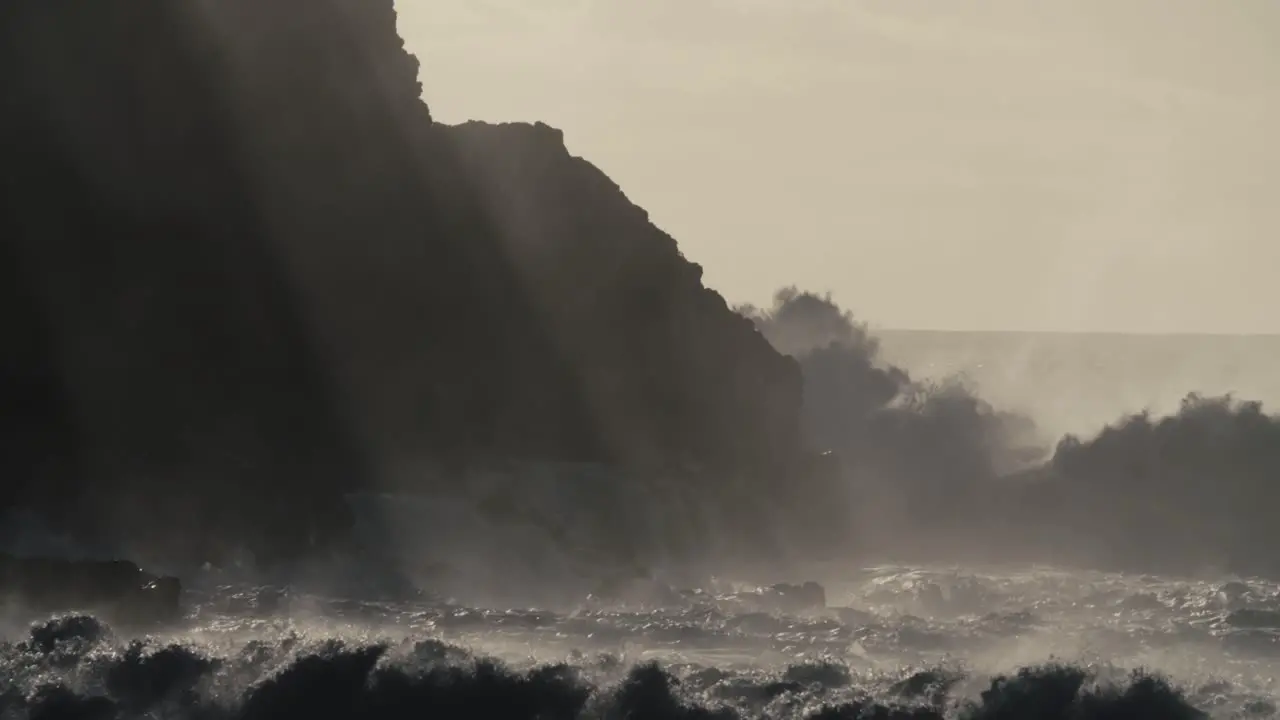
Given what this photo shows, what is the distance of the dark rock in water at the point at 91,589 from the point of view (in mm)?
21750

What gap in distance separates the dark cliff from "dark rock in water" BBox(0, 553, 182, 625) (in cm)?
522

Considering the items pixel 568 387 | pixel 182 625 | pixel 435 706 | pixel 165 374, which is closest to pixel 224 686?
pixel 435 706

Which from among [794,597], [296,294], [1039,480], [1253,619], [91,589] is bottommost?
[1253,619]

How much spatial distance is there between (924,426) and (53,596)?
30505 mm

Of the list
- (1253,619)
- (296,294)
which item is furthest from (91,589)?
(1253,619)

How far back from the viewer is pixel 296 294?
33.9 m

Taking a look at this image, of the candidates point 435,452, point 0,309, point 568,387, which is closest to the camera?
point 0,309

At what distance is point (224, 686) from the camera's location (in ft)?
56.3

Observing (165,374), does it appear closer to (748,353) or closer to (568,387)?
(568,387)

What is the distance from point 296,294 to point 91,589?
40.1 feet

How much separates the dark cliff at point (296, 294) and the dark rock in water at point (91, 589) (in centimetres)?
522

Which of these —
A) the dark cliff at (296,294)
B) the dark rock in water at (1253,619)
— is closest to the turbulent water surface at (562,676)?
the dark rock in water at (1253,619)

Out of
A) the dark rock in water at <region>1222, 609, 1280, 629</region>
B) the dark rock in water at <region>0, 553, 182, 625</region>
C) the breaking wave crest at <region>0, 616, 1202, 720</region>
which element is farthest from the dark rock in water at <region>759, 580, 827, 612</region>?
the dark rock in water at <region>0, 553, 182, 625</region>

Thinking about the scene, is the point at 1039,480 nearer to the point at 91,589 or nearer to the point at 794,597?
the point at 794,597
